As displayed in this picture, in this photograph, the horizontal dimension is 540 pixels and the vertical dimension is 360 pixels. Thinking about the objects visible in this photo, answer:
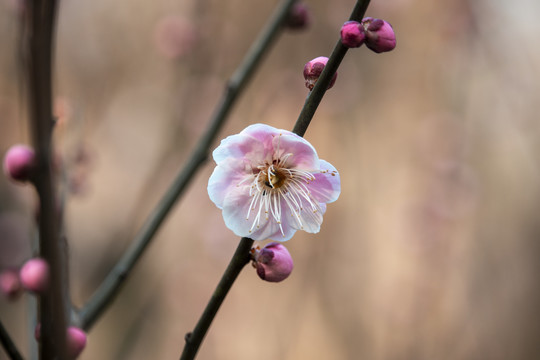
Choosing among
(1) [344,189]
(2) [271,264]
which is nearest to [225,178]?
(2) [271,264]

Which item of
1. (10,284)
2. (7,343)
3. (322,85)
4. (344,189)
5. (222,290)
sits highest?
(322,85)

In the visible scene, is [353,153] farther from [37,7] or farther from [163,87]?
[37,7]

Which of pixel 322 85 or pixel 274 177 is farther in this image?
pixel 274 177

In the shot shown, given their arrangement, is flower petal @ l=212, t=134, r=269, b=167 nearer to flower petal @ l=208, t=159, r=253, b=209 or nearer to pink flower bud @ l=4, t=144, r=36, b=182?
flower petal @ l=208, t=159, r=253, b=209

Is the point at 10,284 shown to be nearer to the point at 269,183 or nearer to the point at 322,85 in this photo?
the point at 269,183

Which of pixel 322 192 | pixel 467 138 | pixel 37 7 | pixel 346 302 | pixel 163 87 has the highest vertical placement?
pixel 37 7

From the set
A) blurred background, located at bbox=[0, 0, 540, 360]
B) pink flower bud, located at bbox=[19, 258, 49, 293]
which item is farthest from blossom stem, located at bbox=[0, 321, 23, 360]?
blurred background, located at bbox=[0, 0, 540, 360]

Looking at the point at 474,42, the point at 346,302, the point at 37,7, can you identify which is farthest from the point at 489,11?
the point at 37,7
